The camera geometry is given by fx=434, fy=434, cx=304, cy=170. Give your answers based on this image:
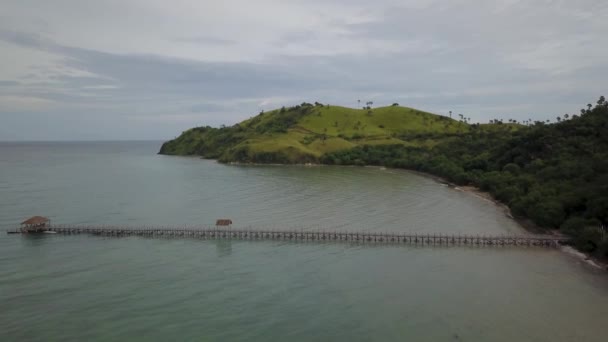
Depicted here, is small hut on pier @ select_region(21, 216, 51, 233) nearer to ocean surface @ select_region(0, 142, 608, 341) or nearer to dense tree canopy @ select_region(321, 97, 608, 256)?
ocean surface @ select_region(0, 142, 608, 341)

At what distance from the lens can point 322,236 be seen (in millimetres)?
59219

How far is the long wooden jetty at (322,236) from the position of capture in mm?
56625

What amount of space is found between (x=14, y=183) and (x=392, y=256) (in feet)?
346

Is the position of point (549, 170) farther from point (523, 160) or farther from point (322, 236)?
point (322, 236)

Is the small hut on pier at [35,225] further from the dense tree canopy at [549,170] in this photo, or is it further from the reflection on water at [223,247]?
the dense tree canopy at [549,170]

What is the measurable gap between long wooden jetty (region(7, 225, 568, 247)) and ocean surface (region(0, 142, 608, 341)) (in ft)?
6.32

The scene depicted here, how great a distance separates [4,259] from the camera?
5059cm

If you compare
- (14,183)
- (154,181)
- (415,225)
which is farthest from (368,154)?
(14,183)

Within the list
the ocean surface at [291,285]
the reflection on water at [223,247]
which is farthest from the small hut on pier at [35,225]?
the reflection on water at [223,247]

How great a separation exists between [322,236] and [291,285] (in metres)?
17.0

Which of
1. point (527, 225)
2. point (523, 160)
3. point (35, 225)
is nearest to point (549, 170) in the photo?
point (527, 225)

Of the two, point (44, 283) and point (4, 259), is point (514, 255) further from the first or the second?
point (4, 259)

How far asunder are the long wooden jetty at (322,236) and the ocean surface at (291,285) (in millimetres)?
1927

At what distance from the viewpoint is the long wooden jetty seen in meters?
56.6
